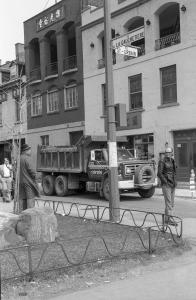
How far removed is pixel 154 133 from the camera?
24000 millimetres

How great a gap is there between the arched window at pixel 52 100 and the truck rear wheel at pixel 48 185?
440 inches

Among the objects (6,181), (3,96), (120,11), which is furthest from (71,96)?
(6,181)

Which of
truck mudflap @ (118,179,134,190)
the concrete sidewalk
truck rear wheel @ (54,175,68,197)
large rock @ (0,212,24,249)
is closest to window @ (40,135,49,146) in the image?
truck rear wheel @ (54,175,68,197)

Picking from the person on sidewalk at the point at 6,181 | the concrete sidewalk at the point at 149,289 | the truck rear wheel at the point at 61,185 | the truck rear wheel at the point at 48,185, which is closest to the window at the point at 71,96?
the truck rear wheel at the point at 48,185

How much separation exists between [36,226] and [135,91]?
1761 centimetres

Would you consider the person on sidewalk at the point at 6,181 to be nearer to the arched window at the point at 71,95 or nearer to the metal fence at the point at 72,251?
the metal fence at the point at 72,251

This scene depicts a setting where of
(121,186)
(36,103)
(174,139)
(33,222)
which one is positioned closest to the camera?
(33,222)

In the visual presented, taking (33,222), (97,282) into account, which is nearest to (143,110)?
(33,222)

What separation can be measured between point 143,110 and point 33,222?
1670 centimetres

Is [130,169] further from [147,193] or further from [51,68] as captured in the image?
[51,68]

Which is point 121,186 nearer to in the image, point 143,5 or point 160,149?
point 160,149

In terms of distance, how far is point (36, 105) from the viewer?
34.2m

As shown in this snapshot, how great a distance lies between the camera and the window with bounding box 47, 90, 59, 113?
105 feet

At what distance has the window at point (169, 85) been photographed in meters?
23.0
